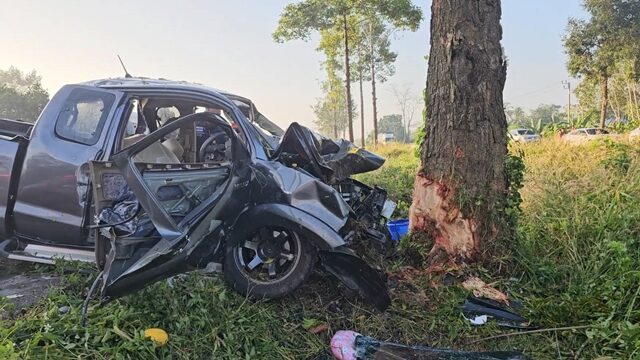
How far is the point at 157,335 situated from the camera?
289 centimetres

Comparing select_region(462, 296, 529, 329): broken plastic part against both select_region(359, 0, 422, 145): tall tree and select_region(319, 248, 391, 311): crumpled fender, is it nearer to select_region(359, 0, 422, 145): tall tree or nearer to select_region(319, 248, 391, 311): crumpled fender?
select_region(319, 248, 391, 311): crumpled fender

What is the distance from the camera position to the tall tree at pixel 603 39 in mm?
22891

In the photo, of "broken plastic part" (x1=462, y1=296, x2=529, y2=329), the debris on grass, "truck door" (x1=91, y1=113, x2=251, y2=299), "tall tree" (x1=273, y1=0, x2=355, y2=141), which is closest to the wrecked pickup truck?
"truck door" (x1=91, y1=113, x2=251, y2=299)

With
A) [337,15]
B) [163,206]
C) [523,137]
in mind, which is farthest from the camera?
[337,15]

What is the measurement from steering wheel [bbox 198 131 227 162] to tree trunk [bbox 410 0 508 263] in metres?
2.09

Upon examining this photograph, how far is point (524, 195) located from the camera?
512cm

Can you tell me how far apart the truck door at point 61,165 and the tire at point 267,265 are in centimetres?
147

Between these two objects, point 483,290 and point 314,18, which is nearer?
point 483,290

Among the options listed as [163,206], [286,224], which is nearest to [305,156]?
[286,224]

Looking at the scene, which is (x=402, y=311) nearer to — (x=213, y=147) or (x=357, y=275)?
(x=357, y=275)

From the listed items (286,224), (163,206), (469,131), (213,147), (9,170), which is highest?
(469,131)

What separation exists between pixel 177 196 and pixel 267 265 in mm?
851

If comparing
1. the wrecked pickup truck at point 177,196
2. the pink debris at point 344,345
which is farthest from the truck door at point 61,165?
the pink debris at point 344,345

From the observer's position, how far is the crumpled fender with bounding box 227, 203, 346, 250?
10.7ft
